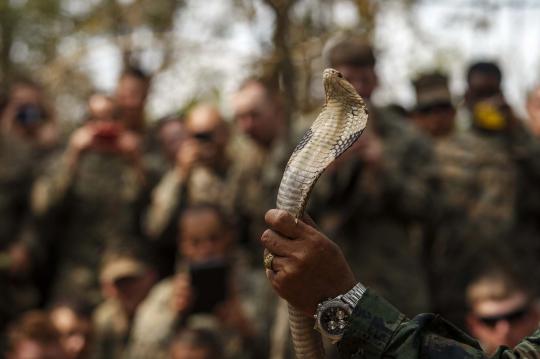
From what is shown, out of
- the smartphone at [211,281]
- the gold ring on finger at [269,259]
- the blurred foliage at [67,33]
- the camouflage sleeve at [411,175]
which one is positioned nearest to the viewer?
the gold ring on finger at [269,259]

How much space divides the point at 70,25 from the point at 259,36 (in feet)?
24.5

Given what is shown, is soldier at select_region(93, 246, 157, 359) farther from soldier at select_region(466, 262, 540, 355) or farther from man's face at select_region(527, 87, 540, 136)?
man's face at select_region(527, 87, 540, 136)

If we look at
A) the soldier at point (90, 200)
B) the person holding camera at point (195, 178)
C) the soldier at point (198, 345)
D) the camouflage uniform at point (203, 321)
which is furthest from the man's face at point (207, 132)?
the soldier at point (198, 345)

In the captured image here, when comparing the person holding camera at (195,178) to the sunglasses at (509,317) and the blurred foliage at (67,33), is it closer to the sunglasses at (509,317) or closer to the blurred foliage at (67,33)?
the sunglasses at (509,317)

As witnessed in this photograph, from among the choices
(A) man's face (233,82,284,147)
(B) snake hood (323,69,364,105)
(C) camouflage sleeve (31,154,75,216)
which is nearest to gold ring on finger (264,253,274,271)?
(B) snake hood (323,69,364,105)

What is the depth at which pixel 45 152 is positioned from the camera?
25.9 ft

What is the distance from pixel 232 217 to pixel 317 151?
4.17 m

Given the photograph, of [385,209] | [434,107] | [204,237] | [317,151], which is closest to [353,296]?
[317,151]

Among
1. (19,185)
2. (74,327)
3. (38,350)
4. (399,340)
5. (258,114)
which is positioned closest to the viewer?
(399,340)

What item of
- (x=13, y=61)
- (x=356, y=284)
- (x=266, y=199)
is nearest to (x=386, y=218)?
(x=266, y=199)

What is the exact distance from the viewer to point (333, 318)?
265 centimetres

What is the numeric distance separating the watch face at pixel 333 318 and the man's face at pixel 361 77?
3254mm

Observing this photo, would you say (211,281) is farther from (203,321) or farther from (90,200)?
(90,200)

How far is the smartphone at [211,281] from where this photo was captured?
6.21 metres
